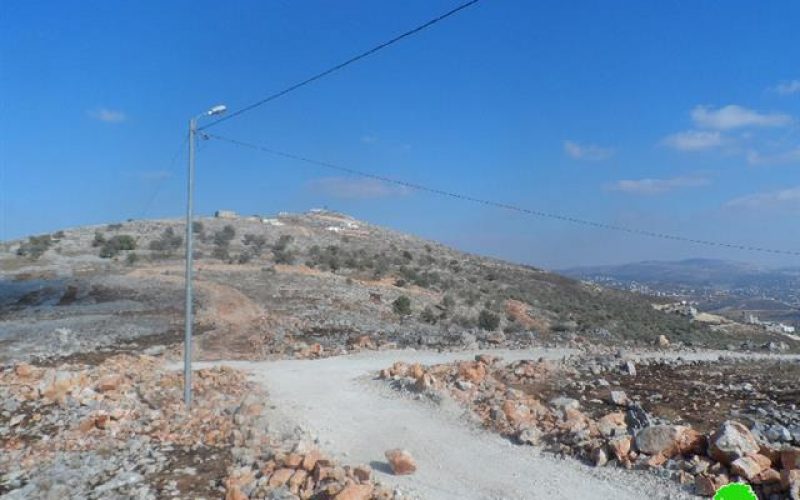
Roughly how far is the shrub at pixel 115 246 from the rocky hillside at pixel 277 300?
151 mm

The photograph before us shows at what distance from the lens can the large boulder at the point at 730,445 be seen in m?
8.55

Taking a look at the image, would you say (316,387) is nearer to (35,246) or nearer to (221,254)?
(221,254)

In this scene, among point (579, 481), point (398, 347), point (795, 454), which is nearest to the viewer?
point (795, 454)

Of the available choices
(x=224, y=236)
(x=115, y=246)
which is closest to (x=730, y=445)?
(x=115, y=246)

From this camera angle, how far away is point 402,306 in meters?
33.0

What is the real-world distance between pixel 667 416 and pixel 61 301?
26.1 m

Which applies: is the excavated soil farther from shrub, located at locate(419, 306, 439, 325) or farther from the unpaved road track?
shrub, located at locate(419, 306, 439, 325)

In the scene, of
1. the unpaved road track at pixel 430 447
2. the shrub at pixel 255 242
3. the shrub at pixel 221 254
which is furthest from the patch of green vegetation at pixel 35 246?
the unpaved road track at pixel 430 447

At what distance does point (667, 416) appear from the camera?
13.1m

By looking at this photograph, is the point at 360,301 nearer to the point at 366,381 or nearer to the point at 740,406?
the point at 366,381

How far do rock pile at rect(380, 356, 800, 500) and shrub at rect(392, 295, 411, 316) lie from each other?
55.0 ft

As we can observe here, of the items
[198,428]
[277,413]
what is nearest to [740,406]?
[277,413]

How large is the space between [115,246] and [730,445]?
4239 cm

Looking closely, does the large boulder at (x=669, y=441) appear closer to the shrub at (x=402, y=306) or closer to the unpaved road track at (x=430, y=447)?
the unpaved road track at (x=430, y=447)
